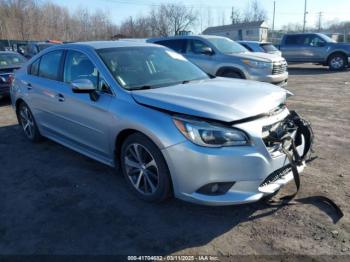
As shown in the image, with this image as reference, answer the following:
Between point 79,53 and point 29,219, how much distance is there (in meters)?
2.20

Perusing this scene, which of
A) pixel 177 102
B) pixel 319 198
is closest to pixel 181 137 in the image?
pixel 177 102

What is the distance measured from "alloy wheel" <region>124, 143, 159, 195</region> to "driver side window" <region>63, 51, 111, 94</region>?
78cm

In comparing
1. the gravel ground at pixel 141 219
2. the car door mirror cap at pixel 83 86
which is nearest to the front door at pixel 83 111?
the car door mirror cap at pixel 83 86

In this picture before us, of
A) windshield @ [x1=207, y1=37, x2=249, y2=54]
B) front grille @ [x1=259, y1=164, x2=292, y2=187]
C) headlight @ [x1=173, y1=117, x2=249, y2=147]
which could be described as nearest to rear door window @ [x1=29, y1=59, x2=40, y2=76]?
headlight @ [x1=173, y1=117, x2=249, y2=147]

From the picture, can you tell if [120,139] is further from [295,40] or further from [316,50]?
[295,40]

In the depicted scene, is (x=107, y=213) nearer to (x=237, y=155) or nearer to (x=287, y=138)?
(x=237, y=155)

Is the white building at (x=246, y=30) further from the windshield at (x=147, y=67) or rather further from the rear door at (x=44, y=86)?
the windshield at (x=147, y=67)

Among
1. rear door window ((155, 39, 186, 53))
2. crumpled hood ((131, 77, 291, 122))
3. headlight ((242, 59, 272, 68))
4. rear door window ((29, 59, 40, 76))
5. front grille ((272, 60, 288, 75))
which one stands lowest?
front grille ((272, 60, 288, 75))

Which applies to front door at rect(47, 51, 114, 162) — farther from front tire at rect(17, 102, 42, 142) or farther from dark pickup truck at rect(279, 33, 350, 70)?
dark pickup truck at rect(279, 33, 350, 70)

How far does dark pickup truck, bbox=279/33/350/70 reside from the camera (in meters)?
17.5

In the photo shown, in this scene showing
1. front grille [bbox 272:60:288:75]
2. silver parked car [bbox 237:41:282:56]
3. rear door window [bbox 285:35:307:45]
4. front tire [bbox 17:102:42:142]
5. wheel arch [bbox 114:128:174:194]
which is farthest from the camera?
rear door window [bbox 285:35:307:45]

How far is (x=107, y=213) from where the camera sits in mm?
3551

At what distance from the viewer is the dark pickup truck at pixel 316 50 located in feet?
57.6

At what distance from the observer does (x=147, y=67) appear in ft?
14.2
